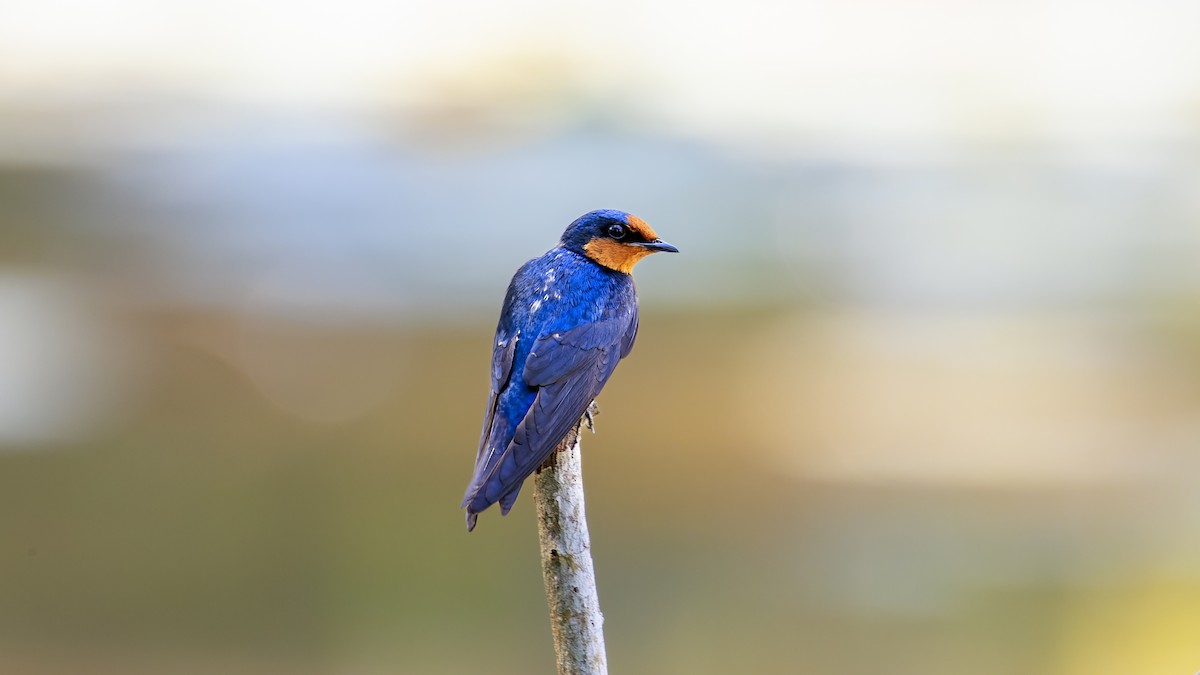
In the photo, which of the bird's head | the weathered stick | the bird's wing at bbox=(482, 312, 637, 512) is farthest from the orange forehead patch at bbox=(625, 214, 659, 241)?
the weathered stick

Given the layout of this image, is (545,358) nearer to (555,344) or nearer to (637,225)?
(555,344)

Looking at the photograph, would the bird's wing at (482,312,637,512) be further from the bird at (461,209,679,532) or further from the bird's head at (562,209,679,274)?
the bird's head at (562,209,679,274)

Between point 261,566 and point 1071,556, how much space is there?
12.1 ft

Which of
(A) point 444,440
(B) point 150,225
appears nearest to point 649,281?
(A) point 444,440

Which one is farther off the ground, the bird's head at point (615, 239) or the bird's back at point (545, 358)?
Answer: the bird's head at point (615, 239)

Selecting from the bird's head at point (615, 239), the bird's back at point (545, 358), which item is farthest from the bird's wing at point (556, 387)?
the bird's head at point (615, 239)

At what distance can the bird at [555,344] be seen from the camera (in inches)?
56.1

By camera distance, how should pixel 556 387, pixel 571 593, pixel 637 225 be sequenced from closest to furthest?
pixel 571 593
pixel 556 387
pixel 637 225

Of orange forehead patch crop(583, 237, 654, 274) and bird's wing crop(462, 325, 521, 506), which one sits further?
orange forehead patch crop(583, 237, 654, 274)

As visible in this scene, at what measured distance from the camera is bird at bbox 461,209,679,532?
1.43 m

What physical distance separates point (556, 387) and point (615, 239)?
1.15 feet

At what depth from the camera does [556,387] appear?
1.56m

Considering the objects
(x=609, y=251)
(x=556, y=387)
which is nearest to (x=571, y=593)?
(x=556, y=387)

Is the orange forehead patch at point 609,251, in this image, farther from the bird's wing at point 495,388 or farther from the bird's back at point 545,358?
the bird's wing at point 495,388
